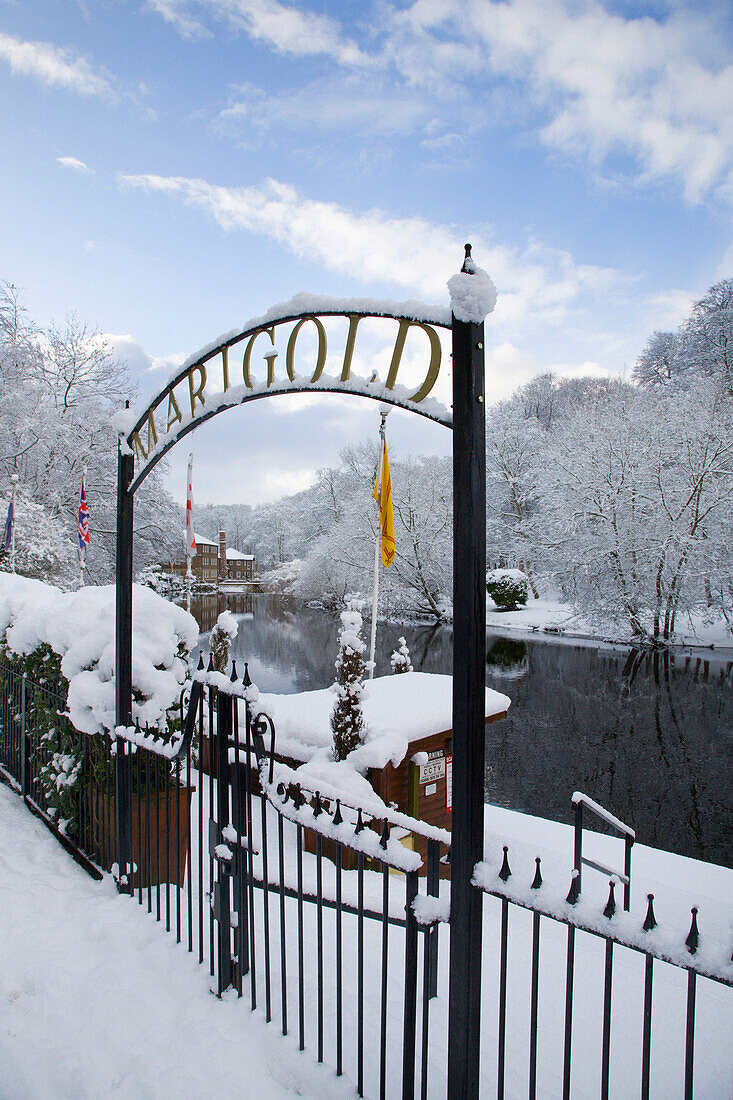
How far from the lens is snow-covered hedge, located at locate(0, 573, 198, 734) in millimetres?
3834

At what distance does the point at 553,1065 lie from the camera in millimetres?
2469

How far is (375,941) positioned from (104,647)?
7.76 ft

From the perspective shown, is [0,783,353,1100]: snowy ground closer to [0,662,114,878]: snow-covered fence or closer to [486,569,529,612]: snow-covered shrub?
[0,662,114,878]: snow-covered fence

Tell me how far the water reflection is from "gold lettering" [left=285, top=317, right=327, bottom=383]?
8.84 meters

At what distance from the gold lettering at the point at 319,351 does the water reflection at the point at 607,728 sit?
8839mm

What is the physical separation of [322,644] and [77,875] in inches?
912

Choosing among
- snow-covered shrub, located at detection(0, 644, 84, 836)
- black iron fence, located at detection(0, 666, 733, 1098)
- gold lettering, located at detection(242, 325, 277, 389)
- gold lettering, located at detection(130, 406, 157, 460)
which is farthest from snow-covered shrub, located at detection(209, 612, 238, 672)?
gold lettering, located at detection(242, 325, 277, 389)

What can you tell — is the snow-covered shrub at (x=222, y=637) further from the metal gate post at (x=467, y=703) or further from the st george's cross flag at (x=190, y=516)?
the metal gate post at (x=467, y=703)

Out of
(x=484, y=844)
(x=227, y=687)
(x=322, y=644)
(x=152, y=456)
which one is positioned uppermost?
(x=152, y=456)

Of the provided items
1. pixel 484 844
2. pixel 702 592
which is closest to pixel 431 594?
pixel 702 592

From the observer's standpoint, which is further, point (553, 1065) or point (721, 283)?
point (721, 283)

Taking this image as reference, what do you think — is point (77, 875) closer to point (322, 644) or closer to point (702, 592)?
point (322, 644)

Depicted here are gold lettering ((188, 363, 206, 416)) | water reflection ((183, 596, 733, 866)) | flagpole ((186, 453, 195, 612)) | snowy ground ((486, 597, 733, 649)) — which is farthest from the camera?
snowy ground ((486, 597, 733, 649))

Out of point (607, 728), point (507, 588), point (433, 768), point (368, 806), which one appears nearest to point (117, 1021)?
point (368, 806)
